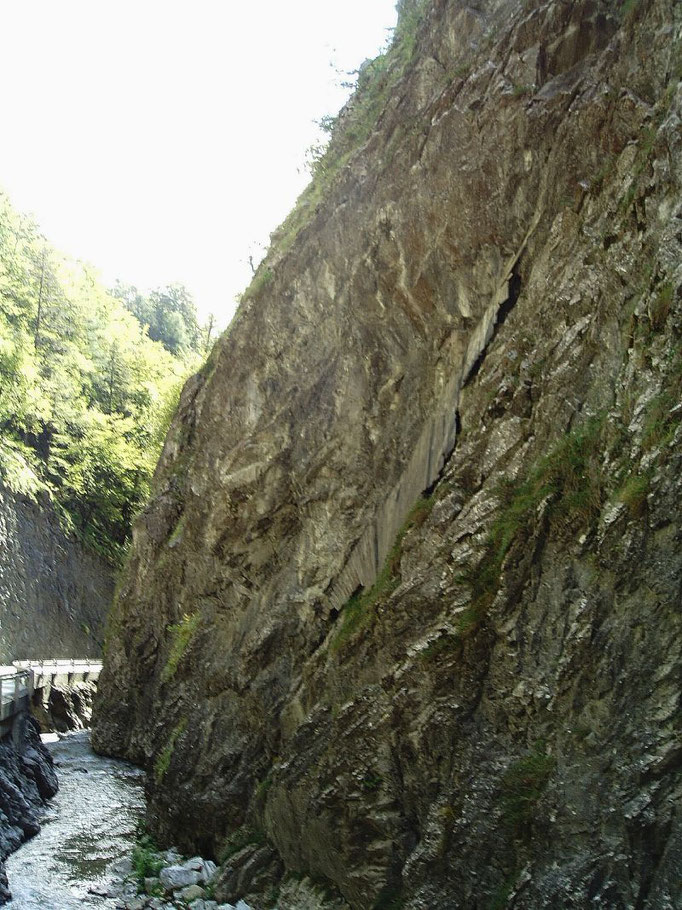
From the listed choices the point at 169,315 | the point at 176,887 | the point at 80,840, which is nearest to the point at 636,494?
the point at 176,887

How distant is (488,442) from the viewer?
10.6 metres

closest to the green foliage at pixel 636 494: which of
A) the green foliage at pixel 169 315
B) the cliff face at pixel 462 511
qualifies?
the cliff face at pixel 462 511

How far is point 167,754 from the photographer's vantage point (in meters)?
15.9

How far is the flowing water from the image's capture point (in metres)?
12.4

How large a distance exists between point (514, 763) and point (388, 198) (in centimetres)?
1128

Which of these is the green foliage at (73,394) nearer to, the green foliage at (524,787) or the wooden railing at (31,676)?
the wooden railing at (31,676)

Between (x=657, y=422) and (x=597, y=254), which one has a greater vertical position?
(x=597, y=254)

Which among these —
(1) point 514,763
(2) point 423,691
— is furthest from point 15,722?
(1) point 514,763

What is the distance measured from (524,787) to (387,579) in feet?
14.5

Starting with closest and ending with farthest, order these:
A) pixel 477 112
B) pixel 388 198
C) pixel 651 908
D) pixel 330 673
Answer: pixel 651 908, pixel 330 673, pixel 477 112, pixel 388 198

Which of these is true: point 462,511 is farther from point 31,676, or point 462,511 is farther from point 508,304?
point 31,676

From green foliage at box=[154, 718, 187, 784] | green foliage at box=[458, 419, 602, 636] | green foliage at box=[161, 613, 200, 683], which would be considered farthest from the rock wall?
green foliage at box=[458, 419, 602, 636]

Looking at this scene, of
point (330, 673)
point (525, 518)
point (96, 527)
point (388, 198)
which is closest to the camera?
point (525, 518)

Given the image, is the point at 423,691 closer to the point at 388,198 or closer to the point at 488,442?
the point at 488,442
